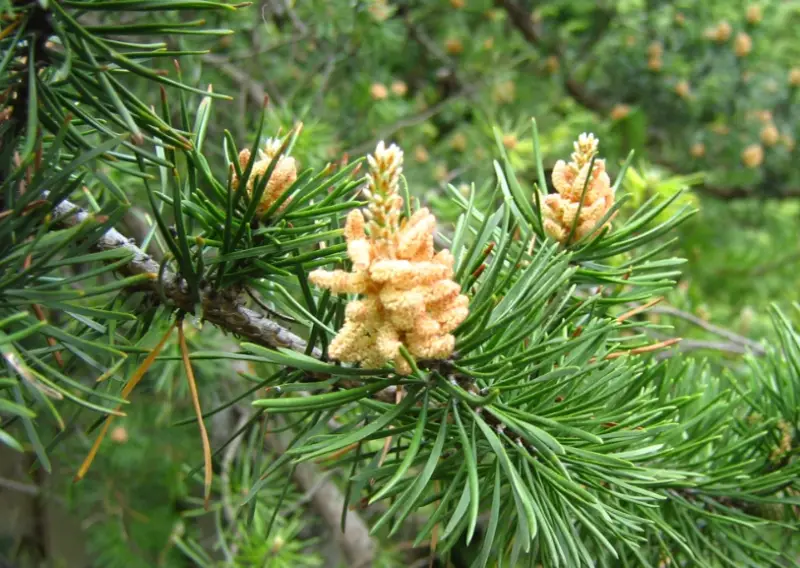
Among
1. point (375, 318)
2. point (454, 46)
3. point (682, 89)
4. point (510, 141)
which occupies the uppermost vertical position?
point (454, 46)

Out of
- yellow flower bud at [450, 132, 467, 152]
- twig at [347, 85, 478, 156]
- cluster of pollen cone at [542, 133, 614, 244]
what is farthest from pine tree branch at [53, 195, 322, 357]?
yellow flower bud at [450, 132, 467, 152]

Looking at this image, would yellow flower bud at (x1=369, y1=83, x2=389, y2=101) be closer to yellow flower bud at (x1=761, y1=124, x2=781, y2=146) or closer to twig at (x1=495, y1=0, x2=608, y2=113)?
twig at (x1=495, y1=0, x2=608, y2=113)

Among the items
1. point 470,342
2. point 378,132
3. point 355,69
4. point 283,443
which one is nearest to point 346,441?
point 470,342

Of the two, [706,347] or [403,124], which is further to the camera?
[403,124]

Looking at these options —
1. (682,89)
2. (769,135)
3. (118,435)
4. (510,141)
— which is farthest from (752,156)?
(118,435)

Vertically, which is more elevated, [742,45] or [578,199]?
[742,45]

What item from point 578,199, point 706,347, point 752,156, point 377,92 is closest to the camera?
point 578,199

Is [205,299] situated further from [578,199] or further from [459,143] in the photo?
[459,143]
